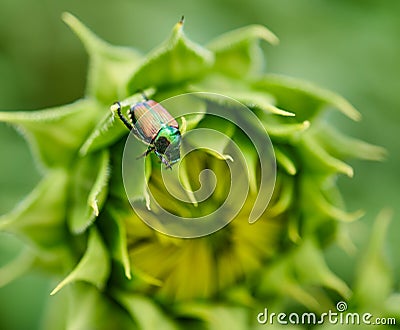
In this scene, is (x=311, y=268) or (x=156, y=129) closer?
(x=156, y=129)

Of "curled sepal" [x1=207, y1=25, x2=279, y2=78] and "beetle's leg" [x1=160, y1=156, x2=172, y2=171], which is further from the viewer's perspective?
"curled sepal" [x1=207, y1=25, x2=279, y2=78]

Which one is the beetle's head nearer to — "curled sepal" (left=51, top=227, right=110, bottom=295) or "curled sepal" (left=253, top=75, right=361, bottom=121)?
"curled sepal" (left=51, top=227, right=110, bottom=295)

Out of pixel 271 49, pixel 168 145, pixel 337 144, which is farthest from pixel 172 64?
pixel 271 49

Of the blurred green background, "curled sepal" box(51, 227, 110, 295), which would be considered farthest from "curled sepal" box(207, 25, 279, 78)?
the blurred green background

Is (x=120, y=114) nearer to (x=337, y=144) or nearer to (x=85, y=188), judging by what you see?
(x=85, y=188)

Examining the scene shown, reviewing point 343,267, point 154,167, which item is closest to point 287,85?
point 154,167

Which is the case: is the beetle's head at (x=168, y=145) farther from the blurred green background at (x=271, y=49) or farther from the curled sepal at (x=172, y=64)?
the blurred green background at (x=271, y=49)

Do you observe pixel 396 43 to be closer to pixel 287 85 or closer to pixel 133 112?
pixel 287 85
